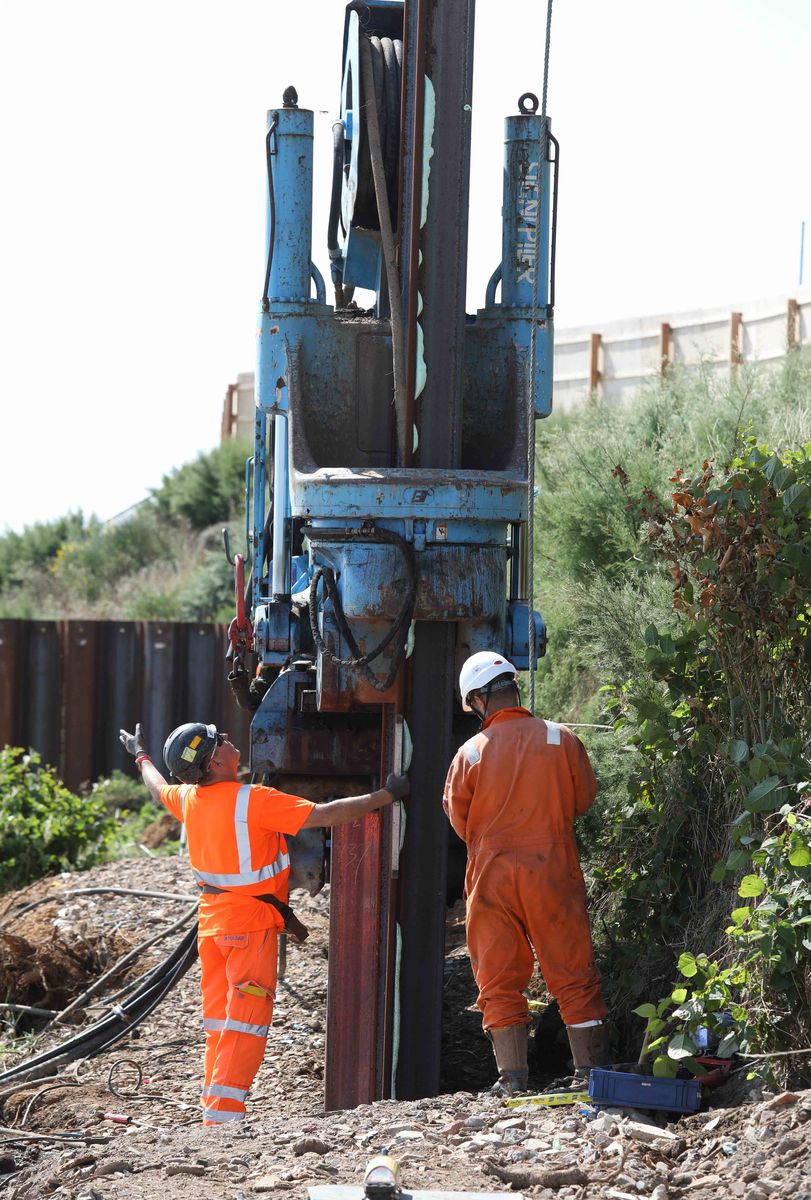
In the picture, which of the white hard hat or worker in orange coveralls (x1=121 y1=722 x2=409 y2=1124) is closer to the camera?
the white hard hat

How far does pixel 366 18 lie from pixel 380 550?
8.50ft

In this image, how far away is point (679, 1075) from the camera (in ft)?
16.4

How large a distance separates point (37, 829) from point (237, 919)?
627 cm

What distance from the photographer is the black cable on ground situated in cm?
725

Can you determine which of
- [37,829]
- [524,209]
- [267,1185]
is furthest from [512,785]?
[37,829]

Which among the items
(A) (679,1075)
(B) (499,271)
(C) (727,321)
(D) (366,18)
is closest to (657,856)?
(A) (679,1075)

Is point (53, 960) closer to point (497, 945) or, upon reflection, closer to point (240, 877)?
point (240, 877)

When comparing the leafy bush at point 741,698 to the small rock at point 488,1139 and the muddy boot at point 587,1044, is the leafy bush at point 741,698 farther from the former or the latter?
the small rock at point 488,1139

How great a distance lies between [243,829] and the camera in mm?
5781

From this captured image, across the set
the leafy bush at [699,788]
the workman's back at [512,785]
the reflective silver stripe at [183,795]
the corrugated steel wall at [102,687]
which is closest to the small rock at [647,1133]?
the leafy bush at [699,788]

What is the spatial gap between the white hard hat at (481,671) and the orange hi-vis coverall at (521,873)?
163 mm

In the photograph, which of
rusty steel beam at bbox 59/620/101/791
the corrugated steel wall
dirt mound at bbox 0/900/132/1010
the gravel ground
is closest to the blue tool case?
the gravel ground

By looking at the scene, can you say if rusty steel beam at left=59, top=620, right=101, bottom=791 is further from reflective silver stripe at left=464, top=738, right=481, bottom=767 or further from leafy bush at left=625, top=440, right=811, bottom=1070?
reflective silver stripe at left=464, top=738, right=481, bottom=767

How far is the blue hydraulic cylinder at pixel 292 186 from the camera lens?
6277mm
